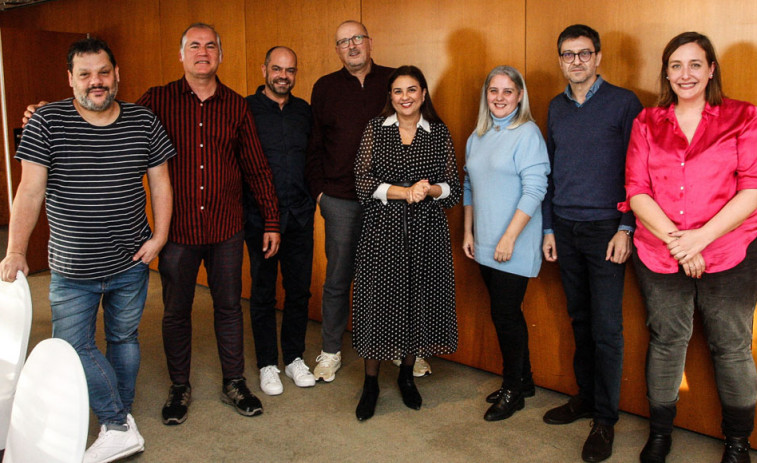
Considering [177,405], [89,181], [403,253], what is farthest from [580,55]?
[177,405]

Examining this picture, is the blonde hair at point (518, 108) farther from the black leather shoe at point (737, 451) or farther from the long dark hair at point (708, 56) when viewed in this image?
the black leather shoe at point (737, 451)

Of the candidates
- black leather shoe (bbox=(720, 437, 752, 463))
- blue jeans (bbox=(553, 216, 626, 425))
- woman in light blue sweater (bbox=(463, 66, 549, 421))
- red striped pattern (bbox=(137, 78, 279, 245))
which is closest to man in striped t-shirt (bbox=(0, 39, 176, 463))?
red striped pattern (bbox=(137, 78, 279, 245))

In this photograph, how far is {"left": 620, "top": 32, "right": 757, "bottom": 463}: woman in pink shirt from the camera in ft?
7.79

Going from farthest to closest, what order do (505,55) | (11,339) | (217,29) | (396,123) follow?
1. (217,29)
2. (505,55)
3. (396,123)
4. (11,339)

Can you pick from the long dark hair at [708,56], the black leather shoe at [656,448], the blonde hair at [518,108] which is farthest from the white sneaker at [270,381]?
the long dark hair at [708,56]

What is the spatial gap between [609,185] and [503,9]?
3.88 feet

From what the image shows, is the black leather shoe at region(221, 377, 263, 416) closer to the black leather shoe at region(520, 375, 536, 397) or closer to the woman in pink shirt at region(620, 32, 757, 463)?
the black leather shoe at region(520, 375, 536, 397)

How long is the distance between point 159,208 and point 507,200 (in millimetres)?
1588

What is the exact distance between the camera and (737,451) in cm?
261

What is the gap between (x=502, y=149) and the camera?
2.94 m

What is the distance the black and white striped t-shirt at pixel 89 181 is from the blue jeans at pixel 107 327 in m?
0.07

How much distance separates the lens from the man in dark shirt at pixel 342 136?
3.39 m

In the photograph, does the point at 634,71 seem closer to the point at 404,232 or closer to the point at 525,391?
the point at 404,232

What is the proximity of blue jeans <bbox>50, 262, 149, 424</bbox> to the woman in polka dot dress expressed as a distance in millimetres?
1051
